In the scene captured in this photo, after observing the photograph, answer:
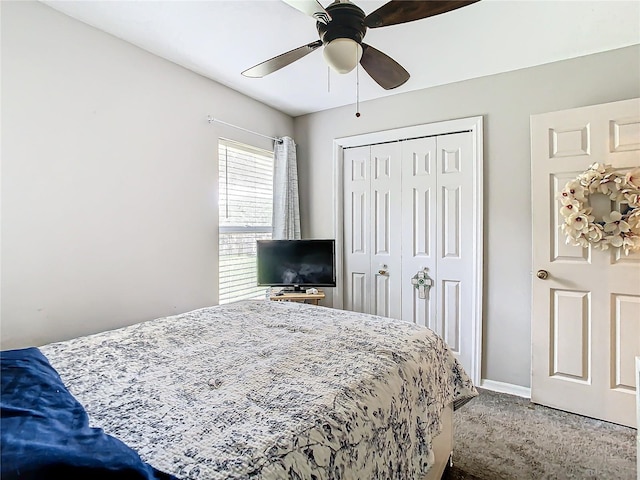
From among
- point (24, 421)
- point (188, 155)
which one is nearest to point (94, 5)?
point (188, 155)

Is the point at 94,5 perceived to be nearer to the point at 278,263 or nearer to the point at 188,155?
the point at 188,155

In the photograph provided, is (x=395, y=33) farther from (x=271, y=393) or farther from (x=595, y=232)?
(x=271, y=393)

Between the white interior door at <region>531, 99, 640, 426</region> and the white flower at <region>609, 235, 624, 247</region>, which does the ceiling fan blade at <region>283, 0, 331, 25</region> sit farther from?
the white flower at <region>609, 235, 624, 247</region>

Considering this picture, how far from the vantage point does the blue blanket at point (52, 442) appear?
56cm

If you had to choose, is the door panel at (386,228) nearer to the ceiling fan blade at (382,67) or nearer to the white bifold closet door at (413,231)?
the white bifold closet door at (413,231)

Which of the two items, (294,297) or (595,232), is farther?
(294,297)

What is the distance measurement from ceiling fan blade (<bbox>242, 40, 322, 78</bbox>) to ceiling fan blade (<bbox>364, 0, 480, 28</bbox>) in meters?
0.32

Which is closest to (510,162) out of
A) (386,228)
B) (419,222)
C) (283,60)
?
(419,222)

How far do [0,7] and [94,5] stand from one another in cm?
42

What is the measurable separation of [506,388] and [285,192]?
2641mm

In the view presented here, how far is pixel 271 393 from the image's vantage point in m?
1.03

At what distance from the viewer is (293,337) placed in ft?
5.20

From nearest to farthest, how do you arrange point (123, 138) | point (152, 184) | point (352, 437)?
point (352, 437) → point (123, 138) → point (152, 184)

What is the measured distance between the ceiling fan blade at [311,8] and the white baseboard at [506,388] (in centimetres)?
289
